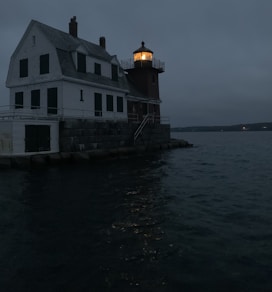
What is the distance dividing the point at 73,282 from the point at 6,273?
1342 mm

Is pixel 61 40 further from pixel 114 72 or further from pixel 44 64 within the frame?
pixel 114 72

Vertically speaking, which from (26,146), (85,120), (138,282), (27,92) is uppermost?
(27,92)

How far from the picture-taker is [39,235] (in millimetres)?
7742

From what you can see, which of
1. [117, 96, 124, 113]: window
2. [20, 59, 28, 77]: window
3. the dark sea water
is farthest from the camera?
[117, 96, 124, 113]: window

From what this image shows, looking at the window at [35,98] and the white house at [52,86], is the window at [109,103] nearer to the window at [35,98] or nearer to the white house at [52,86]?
the white house at [52,86]

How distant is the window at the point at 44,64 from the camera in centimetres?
2566

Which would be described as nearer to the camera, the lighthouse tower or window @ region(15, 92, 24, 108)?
window @ region(15, 92, 24, 108)

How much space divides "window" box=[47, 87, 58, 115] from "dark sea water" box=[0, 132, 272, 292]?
11.8m

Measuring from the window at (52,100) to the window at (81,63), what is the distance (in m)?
3.11

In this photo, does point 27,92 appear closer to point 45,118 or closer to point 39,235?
point 45,118

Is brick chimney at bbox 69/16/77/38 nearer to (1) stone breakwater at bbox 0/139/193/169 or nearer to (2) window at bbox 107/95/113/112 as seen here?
(2) window at bbox 107/95/113/112

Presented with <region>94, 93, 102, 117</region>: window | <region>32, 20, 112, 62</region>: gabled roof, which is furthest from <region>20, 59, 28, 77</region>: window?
<region>94, 93, 102, 117</region>: window

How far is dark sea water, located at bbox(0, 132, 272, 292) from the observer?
546 cm

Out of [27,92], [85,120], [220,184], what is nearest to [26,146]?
[85,120]
